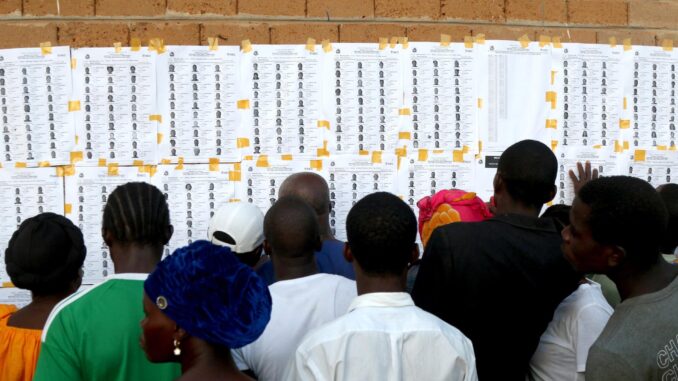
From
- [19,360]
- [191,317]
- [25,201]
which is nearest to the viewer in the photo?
[191,317]

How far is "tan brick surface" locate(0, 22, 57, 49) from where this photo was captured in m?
3.84

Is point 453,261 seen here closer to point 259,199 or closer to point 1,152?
point 259,199

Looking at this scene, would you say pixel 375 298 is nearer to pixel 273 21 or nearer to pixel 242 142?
pixel 242 142

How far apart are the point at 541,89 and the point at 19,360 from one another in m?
2.92

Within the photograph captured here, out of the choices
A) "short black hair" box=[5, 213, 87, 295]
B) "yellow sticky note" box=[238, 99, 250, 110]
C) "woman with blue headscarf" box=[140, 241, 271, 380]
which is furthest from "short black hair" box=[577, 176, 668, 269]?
"yellow sticky note" box=[238, 99, 250, 110]

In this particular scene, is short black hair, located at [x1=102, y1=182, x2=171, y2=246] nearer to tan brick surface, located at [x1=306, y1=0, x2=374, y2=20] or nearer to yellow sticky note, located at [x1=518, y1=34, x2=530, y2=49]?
tan brick surface, located at [x1=306, y1=0, x2=374, y2=20]

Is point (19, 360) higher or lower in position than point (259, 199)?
lower

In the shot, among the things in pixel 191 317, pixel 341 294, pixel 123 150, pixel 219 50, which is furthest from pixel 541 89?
pixel 191 317

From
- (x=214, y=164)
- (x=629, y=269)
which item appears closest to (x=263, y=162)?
(x=214, y=164)

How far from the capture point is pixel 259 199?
3834 millimetres

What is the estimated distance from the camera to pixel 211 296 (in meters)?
1.79

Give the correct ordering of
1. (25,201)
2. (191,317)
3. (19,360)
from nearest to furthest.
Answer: (191,317) → (19,360) → (25,201)

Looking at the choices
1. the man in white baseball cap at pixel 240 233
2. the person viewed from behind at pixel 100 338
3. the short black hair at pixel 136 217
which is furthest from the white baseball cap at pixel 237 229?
the person viewed from behind at pixel 100 338

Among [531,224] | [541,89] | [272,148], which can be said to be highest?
[541,89]
